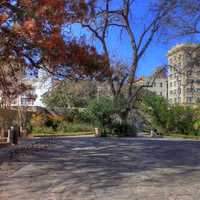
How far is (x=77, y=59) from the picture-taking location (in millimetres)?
15133

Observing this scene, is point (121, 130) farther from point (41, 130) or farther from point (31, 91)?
point (31, 91)

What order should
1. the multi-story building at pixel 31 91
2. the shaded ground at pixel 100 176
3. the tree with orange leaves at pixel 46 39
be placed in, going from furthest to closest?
1. the multi-story building at pixel 31 91
2. the tree with orange leaves at pixel 46 39
3. the shaded ground at pixel 100 176

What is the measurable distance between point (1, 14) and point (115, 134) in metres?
19.5

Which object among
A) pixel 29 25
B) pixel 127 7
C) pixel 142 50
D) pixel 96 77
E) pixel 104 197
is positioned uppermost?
pixel 127 7

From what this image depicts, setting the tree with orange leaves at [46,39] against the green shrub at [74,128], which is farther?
the green shrub at [74,128]

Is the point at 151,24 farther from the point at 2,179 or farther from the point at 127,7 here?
the point at 2,179

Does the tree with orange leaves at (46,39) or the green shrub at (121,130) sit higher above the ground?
the tree with orange leaves at (46,39)

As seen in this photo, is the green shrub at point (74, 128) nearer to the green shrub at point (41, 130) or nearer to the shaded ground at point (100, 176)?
the green shrub at point (41, 130)

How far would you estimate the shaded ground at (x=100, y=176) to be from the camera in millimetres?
8820

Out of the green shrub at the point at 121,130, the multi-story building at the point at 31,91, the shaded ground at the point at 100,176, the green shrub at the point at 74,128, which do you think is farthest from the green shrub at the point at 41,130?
the shaded ground at the point at 100,176

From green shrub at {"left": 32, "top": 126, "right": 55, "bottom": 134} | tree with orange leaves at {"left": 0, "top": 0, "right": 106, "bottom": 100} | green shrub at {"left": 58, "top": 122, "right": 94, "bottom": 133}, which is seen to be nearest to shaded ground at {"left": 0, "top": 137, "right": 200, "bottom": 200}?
tree with orange leaves at {"left": 0, "top": 0, "right": 106, "bottom": 100}

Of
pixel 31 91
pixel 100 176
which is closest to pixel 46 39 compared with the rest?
pixel 100 176

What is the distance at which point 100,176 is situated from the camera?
11023 millimetres

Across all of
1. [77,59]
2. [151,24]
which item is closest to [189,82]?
[151,24]
